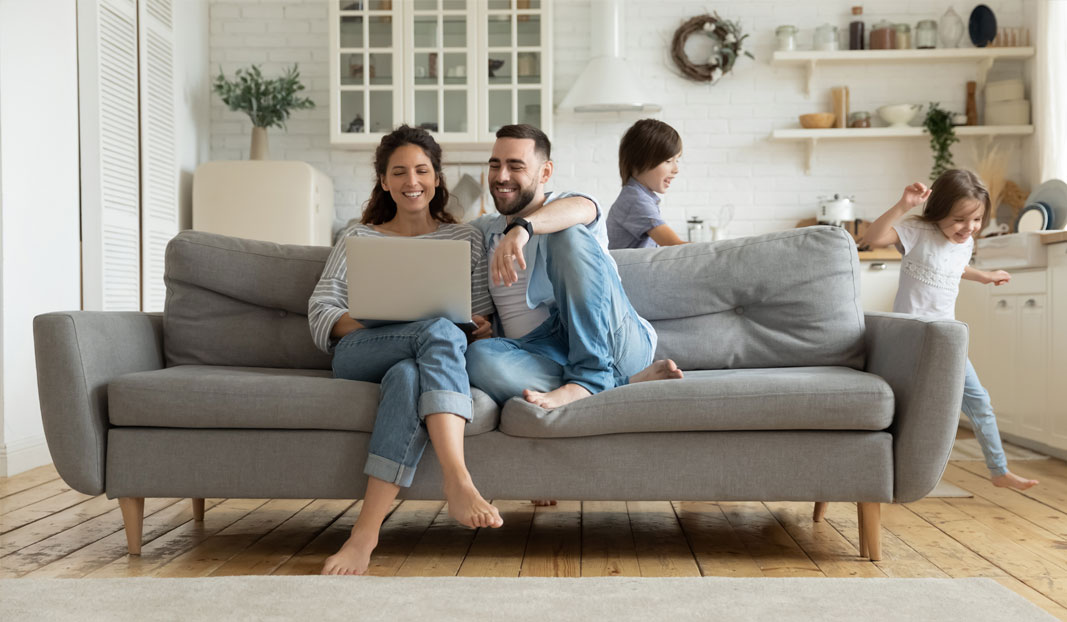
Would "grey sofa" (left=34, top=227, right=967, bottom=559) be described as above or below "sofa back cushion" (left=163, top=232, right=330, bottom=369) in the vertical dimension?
below

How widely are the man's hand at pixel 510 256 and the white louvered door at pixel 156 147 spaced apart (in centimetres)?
273

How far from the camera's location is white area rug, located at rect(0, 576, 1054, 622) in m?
1.70

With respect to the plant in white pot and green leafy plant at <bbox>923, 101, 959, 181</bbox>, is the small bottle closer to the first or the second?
green leafy plant at <bbox>923, 101, 959, 181</bbox>

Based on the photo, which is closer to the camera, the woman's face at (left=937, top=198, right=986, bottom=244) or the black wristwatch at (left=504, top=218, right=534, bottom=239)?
the black wristwatch at (left=504, top=218, right=534, bottom=239)

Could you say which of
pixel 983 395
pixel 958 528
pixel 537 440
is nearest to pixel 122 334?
pixel 537 440

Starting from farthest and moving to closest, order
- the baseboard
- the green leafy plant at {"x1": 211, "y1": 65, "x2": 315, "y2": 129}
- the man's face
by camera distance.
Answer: the green leafy plant at {"x1": 211, "y1": 65, "x2": 315, "y2": 129} → the baseboard → the man's face

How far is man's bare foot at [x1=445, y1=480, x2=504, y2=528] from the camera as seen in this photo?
78.4 inches

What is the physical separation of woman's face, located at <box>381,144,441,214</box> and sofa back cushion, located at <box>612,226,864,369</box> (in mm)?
577

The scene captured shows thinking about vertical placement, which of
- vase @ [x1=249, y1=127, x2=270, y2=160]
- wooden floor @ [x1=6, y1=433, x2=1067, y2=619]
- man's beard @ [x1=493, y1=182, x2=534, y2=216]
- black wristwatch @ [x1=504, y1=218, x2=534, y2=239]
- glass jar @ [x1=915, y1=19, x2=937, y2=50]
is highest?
glass jar @ [x1=915, y1=19, x2=937, y2=50]

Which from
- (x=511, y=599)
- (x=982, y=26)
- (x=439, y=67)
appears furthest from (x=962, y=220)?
(x=439, y=67)

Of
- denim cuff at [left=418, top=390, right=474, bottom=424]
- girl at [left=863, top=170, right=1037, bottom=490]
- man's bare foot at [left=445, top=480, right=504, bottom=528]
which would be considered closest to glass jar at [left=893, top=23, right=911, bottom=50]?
girl at [left=863, top=170, right=1037, bottom=490]

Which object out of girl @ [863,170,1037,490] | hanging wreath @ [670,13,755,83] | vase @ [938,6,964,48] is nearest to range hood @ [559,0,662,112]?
hanging wreath @ [670,13,755,83]

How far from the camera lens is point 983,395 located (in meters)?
2.83

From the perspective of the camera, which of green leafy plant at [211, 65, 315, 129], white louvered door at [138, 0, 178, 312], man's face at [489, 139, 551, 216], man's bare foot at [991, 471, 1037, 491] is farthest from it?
green leafy plant at [211, 65, 315, 129]
